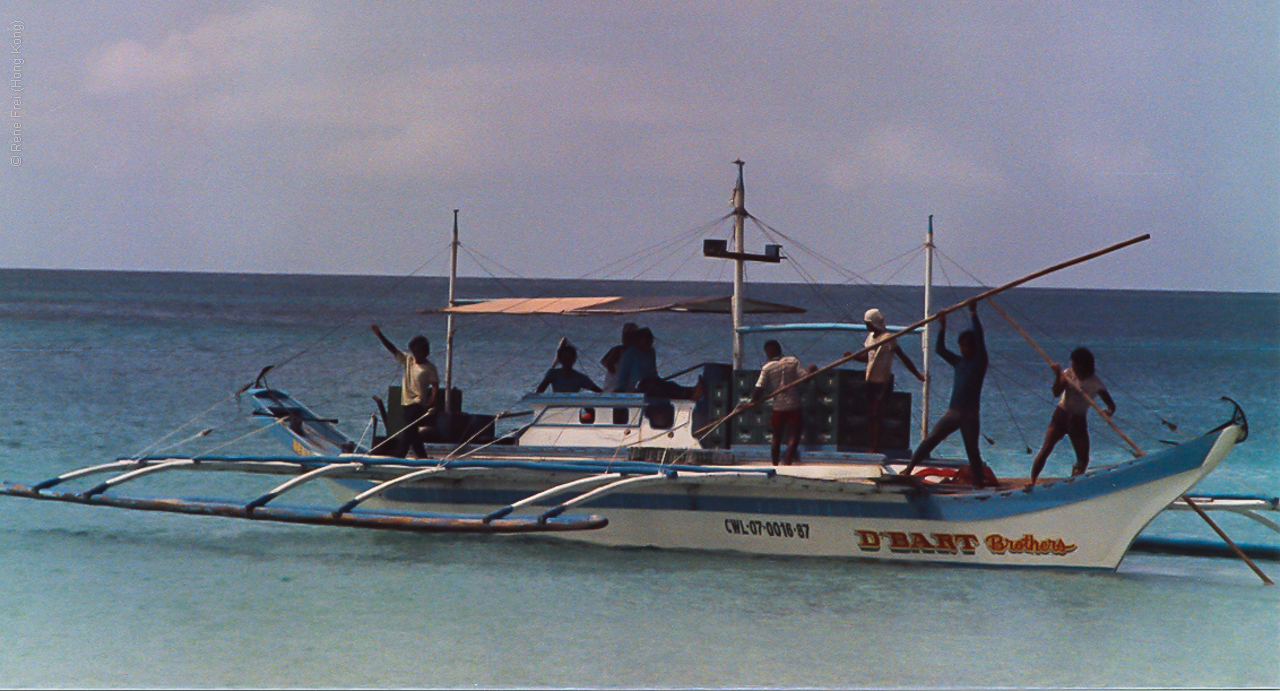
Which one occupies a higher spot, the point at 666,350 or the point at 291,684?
the point at 666,350

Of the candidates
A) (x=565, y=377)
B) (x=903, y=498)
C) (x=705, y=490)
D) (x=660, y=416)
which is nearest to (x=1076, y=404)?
(x=903, y=498)

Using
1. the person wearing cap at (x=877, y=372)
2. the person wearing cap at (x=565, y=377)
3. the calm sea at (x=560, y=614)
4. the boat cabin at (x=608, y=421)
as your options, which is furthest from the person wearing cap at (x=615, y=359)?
the person wearing cap at (x=877, y=372)

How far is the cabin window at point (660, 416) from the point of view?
1659 cm

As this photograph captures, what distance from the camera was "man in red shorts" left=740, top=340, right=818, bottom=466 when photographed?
15.4m

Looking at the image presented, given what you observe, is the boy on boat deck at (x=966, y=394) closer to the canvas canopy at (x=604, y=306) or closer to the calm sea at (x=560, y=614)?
the calm sea at (x=560, y=614)

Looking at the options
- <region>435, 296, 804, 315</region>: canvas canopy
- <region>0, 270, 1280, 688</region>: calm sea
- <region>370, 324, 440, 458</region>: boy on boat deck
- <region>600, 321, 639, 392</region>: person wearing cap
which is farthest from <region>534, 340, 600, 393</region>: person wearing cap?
<region>0, 270, 1280, 688</region>: calm sea

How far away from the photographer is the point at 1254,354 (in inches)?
3118

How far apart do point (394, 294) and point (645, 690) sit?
571 ft

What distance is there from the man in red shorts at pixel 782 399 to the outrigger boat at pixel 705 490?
0.72 feet

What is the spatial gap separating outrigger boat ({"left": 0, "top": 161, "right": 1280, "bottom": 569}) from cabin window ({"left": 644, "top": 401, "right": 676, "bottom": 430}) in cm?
2

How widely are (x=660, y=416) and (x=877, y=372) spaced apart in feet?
8.60

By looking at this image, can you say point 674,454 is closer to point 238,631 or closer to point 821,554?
point 821,554

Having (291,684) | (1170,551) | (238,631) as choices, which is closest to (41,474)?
(238,631)

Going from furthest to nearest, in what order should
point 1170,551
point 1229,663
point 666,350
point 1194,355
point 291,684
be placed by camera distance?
1. point 1194,355
2. point 666,350
3. point 1170,551
4. point 1229,663
5. point 291,684
